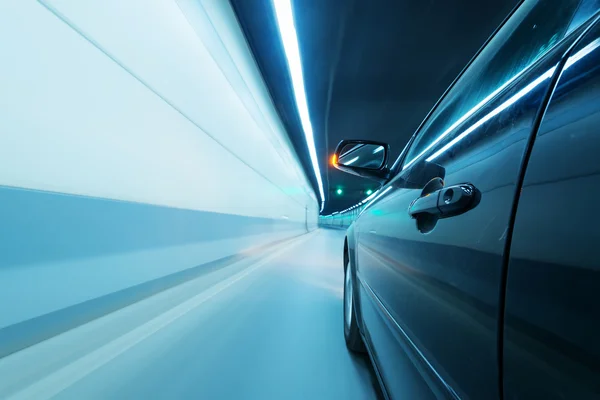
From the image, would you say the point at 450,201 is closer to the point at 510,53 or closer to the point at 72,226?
the point at 510,53

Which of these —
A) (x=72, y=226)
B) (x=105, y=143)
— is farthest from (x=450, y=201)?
(x=105, y=143)

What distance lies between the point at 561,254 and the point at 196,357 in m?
1.89

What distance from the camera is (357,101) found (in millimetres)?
5359

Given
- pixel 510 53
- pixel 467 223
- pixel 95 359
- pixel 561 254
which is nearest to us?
pixel 561 254

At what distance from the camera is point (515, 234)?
0.41 meters

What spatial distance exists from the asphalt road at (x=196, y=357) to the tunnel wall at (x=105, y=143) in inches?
10.1

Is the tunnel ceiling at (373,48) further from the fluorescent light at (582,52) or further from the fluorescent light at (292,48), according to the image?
the fluorescent light at (582,52)

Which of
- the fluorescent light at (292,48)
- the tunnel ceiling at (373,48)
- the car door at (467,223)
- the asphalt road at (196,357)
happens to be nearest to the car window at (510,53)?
the car door at (467,223)

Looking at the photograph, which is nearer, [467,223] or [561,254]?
[561,254]

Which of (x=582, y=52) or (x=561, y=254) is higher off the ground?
(x=582, y=52)

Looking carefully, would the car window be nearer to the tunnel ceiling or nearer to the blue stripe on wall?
the blue stripe on wall

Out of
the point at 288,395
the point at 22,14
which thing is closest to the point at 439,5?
the point at 22,14

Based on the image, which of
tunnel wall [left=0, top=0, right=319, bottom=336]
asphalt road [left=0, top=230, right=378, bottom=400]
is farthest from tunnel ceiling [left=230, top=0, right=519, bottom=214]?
asphalt road [left=0, top=230, right=378, bottom=400]

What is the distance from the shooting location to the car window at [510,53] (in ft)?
1.94
